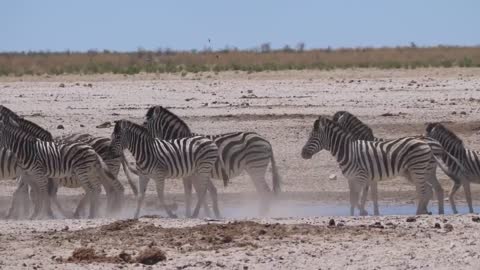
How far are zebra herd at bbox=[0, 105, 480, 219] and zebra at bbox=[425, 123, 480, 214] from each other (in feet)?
0.04

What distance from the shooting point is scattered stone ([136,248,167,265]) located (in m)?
10.7

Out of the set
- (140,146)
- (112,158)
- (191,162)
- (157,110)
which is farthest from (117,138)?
(157,110)

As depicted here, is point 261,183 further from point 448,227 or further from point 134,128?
point 448,227

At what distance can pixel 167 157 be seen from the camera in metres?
15.6

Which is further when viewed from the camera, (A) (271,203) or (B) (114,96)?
(B) (114,96)

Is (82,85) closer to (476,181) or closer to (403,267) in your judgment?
(476,181)

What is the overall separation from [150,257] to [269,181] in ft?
29.3

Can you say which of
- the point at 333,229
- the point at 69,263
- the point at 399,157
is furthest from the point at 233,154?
the point at 69,263

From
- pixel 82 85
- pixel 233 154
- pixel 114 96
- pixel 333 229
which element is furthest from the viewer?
pixel 82 85

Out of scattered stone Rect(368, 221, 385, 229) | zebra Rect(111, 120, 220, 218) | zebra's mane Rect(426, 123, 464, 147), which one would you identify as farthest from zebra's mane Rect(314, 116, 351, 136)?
scattered stone Rect(368, 221, 385, 229)

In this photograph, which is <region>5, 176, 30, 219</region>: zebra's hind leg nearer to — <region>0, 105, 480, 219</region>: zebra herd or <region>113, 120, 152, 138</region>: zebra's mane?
<region>0, 105, 480, 219</region>: zebra herd

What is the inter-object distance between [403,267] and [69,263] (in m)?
2.87

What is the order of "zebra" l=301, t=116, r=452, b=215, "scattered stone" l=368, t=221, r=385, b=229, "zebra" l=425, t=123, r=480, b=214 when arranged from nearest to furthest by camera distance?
"scattered stone" l=368, t=221, r=385, b=229, "zebra" l=301, t=116, r=452, b=215, "zebra" l=425, t=123, r=480, b=214

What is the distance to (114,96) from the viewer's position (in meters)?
28.2
